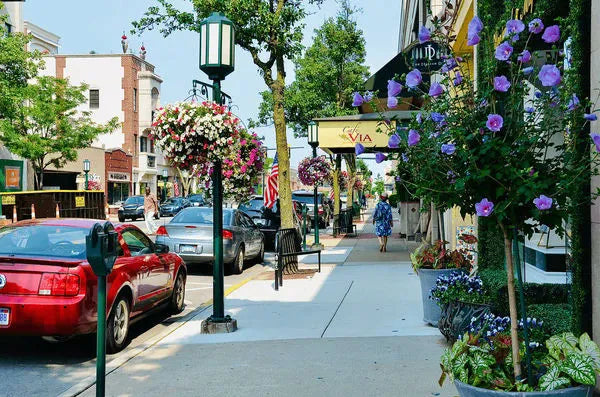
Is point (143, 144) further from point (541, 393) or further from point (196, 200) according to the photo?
point (541, 393)

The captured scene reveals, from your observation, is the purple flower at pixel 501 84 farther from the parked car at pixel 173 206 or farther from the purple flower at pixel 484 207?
the parked car at pixel 173 206

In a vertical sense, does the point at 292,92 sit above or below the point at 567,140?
above

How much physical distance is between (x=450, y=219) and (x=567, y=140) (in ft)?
30.0

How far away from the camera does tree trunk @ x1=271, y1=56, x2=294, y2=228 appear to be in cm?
1714

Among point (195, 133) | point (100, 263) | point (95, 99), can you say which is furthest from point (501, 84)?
point (95, 99)

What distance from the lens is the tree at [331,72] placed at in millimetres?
33438

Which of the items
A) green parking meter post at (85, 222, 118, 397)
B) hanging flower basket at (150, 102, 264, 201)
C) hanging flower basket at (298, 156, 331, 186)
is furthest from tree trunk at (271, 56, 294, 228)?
Result: green parking meter post at (85, 222, 118, 397)

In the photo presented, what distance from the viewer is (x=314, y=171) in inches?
1155

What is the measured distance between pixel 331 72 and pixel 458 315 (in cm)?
2885

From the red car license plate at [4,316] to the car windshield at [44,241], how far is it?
26.3 inches

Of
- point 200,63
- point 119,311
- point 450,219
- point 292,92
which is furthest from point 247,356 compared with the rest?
point 292,92

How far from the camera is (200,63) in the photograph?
28.0ft

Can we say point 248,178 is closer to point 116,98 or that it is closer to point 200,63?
point 200,63

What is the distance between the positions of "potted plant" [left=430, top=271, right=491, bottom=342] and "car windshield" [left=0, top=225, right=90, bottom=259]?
392 centimetres
